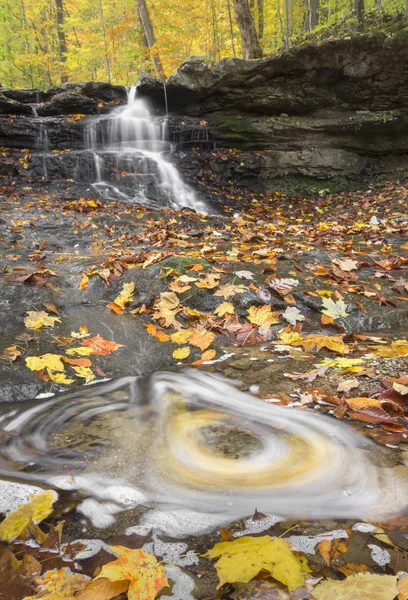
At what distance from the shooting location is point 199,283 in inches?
137

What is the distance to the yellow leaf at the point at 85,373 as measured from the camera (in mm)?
2438

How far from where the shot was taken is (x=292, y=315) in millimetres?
3195

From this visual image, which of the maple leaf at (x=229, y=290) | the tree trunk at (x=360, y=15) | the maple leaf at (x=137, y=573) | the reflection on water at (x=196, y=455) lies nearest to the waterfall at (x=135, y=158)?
the tree trunk at (x=360, y=15)

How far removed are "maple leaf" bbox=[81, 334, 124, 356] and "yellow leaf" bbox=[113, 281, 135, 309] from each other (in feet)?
1.82

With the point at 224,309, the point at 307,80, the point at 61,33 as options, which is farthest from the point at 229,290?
the point at 61,33

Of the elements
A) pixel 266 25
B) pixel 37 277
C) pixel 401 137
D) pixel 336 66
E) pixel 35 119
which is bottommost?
pixel 37 277

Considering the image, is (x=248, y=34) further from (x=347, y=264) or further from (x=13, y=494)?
(x=13, y=494)

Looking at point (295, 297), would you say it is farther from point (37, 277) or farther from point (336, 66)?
point (336, 66)

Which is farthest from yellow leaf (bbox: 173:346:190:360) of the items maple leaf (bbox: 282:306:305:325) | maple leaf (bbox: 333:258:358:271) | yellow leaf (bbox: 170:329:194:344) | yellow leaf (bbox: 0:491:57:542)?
maple leaf (bbox: 333:258:358:271)

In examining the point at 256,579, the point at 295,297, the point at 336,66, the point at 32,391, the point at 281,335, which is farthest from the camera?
the point at 336,66

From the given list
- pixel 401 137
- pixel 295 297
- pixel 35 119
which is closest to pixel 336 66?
pixel 401 137

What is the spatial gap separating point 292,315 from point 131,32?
22.3 meters

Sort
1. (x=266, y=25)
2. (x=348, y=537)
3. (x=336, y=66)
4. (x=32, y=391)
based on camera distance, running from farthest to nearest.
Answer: (x=266, y=25), (x=336, y=66), (x=32, y=391), (x=348, y=537)

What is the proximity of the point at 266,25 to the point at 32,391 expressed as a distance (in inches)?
911
